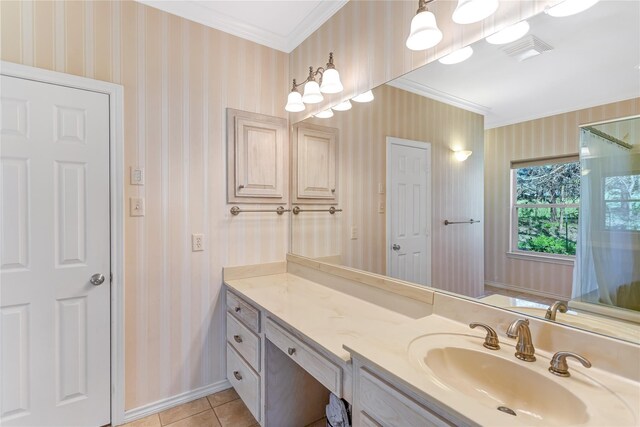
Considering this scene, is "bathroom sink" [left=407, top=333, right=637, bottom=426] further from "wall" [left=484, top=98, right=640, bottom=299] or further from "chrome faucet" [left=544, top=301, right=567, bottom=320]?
"wall" [left=484, top=98, right=640, bottom=299]

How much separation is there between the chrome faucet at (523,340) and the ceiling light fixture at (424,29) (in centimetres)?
111

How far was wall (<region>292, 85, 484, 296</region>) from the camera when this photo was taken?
1.36 m

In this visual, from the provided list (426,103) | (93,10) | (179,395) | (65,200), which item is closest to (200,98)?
(93,10)

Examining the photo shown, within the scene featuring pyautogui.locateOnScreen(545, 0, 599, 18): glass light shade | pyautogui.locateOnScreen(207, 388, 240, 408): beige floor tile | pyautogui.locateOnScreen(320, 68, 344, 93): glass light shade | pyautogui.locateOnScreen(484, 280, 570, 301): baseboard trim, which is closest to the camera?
pyautogui.locateOnScreen(545, 0, 599, 18): glass light shade

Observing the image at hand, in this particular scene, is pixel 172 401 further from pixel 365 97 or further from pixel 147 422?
pixel 365 97

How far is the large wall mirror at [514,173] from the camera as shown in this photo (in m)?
0.91

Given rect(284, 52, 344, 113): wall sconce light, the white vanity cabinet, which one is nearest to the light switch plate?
rect(284, 52, 344, 113): wall sconce light

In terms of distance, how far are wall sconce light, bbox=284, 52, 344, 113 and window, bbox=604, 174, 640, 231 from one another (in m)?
1.33

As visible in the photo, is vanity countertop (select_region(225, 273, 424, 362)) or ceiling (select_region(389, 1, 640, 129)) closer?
ceiling (select_region(389, 1, 640, 129))

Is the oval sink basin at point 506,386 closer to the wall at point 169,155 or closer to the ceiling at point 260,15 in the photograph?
the wall at point 169,155

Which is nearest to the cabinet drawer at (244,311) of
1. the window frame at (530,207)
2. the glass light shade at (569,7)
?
the window frame at (530,207)

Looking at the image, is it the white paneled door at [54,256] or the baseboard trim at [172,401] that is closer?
the white paneled door at [54,256]

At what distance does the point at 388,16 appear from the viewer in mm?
1577

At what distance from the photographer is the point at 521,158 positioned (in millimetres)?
1173
